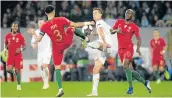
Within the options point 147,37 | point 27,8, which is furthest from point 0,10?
point 147,37

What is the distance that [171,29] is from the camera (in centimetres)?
2894

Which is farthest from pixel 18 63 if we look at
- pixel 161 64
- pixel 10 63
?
pixel 161 64

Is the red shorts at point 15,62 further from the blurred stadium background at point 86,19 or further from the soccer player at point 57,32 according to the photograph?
the blurred stadium background at point 86,19

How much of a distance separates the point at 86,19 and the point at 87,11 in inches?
26.5

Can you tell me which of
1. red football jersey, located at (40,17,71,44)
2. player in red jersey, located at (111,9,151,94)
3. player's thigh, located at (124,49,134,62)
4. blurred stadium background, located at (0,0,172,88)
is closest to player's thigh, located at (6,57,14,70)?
player in red jersey, located at (111,9,151,94)

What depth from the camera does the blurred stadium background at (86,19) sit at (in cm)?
2848

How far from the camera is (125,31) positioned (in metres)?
18.6

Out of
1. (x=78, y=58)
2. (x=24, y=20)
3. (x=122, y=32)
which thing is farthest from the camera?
(x=24, y=20)

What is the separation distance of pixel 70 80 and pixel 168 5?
6846 mm

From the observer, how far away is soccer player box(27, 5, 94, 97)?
16239mm

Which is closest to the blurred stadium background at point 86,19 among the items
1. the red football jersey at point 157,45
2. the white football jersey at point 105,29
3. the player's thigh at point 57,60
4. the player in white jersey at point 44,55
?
the red football jersey at point 157,45

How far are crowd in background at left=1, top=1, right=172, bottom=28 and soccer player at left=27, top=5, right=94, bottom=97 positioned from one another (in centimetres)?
1337

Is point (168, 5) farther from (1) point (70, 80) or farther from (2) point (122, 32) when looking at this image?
(2) point (122, 32)

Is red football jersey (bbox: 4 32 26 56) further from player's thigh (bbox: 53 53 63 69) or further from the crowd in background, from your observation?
the crowd in background
